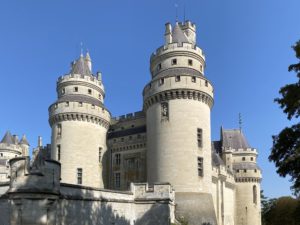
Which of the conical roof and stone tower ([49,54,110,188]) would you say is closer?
stone tower ([49,54,110,188])

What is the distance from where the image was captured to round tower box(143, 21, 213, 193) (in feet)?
104

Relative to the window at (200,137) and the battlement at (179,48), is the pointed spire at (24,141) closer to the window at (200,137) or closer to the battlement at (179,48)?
the battlement at (179,48)

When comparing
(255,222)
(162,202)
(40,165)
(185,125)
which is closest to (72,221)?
(40,165)

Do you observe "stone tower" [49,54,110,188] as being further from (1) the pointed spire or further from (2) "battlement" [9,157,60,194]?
(1) the pointed spire

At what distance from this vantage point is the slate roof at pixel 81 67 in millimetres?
41903

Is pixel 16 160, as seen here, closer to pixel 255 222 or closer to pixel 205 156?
pixel 205 156

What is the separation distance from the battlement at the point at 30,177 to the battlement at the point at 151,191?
910cm

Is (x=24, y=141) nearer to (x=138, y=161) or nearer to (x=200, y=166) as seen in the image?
(x=138, y=161)

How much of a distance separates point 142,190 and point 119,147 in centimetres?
1304

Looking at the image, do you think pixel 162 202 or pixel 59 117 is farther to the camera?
pixel 59 117

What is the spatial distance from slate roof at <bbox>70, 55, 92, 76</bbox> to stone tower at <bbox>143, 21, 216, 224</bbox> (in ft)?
31.3

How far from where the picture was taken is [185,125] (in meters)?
32.4

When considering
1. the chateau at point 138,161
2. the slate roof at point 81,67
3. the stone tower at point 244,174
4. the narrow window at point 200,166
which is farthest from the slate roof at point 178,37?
the stone tower at point 244,174

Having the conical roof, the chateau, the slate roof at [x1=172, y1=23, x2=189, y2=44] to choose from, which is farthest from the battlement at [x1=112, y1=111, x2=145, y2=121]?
the conical roof
